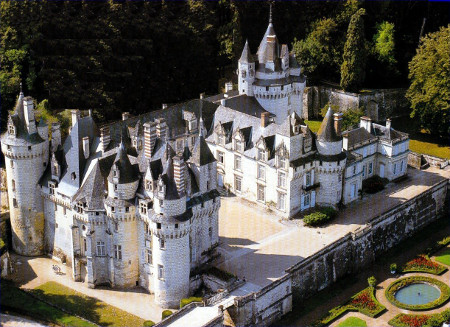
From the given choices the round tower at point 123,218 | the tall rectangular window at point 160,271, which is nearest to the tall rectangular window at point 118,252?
the round tower at point 123,218

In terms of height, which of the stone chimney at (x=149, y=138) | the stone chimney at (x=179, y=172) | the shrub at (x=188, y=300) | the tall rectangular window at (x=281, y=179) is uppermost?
the stone chimney at (x=149, y=138)

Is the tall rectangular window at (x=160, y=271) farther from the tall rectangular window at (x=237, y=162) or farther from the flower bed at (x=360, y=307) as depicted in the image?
the tall rectangular window at (x=237, y=162)

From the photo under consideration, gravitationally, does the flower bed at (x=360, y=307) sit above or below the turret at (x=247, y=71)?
below

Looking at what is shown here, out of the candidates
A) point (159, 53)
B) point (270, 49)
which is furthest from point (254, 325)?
point (159, 53)

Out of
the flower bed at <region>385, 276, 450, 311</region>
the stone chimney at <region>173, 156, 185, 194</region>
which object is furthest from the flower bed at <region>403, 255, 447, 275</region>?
the stone chimney at <region>173, 156, 185, 194</region>

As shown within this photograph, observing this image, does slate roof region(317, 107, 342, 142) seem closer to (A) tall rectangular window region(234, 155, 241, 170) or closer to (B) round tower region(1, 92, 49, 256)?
(A) tall rectangular window region(234, 155, 241, 170)

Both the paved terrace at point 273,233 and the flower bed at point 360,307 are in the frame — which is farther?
the paved terrace at point 273,233
